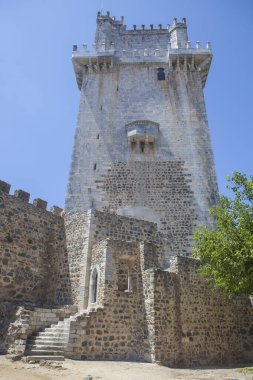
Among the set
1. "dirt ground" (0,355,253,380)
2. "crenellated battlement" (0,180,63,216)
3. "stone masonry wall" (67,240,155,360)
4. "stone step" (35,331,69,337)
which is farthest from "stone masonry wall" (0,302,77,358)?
"crenellated battlement" (0,180,63,216)

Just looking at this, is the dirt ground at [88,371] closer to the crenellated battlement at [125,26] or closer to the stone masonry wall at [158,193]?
the stone masonry wall at [158,193]

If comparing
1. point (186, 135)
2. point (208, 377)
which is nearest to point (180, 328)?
point (208, 377)

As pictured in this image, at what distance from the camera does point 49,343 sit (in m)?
9.77

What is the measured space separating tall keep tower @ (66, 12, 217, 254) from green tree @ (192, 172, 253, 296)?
17.9ft

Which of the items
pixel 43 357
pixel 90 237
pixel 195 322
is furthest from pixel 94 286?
pixel 195 322

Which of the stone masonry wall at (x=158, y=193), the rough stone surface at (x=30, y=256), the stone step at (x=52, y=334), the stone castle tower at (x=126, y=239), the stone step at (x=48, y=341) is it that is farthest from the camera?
the stone masonry wall at (x=158, y=193)

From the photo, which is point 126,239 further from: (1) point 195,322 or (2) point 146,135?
(2) point 146,135

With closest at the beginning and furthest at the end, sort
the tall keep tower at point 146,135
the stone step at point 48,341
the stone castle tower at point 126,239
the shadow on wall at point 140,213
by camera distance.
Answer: the stone step at point 48,341, the stone castle tower at point 126,239, the shadow on wall at point 140,213, the tall keep tower at point 146,135

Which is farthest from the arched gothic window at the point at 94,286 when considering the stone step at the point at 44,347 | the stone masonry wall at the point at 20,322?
the stone step at the point at 44,347

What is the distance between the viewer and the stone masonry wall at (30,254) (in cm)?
1263

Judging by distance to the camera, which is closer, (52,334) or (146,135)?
(52,334)

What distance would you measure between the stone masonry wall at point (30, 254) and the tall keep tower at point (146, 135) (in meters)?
5.74

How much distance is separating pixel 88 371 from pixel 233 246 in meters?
6.14

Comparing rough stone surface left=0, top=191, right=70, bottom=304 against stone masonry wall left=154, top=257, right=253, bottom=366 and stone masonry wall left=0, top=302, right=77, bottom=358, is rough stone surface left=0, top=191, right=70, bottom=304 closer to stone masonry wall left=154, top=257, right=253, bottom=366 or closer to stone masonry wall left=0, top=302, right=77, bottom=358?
stone masonry wall left=0, top=302, right=77, bottom=358
